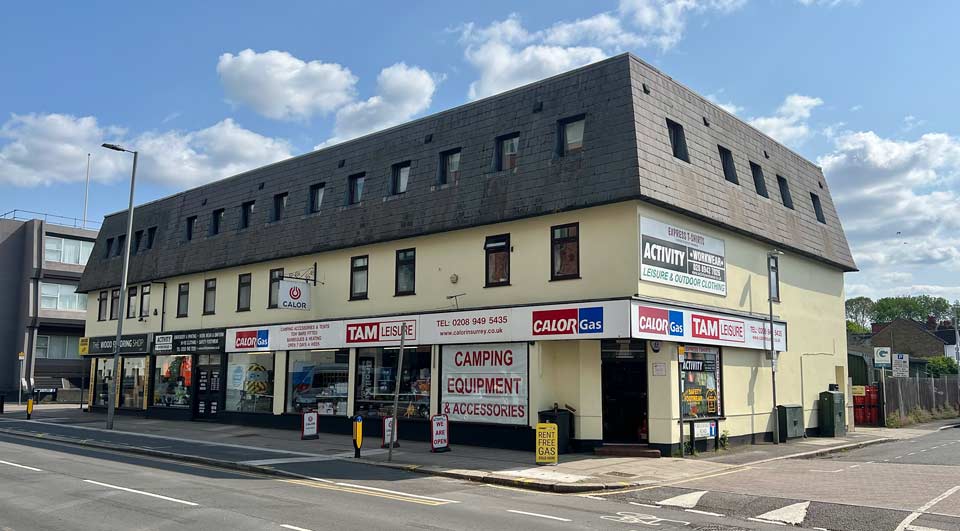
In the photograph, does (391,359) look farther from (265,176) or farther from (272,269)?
(265,176)

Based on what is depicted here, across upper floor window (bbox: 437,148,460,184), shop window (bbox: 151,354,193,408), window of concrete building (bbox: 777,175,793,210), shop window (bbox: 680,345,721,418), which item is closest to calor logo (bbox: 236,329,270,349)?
shop window (bbox: 151,354,193,408)

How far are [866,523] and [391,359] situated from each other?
15.2 metres

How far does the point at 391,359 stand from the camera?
2367 centimetres

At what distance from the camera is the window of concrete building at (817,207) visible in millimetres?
28578

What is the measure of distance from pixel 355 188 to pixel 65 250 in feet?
122

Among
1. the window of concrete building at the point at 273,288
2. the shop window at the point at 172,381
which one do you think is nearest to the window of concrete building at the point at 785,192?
the window of concrete building at the point at 273,288

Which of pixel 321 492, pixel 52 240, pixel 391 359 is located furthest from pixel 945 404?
pixel 52 240

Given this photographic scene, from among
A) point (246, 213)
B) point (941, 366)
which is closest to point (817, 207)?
point (246, 213)

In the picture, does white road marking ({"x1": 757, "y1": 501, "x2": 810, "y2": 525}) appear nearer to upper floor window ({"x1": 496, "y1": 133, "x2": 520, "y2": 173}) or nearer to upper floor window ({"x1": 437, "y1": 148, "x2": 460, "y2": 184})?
→ upper floor window ({"x1": 496, "y1": 133, "x2": 520, "y2": 173})

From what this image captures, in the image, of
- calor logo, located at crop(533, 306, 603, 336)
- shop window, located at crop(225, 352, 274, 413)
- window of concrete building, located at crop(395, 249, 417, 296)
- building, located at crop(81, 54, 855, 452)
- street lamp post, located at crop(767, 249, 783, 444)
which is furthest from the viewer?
shop window, located at crop(225, 352, 274, 413)

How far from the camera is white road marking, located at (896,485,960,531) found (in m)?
10.8

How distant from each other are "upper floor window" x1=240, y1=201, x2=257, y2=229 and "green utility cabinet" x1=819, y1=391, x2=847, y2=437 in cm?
2219

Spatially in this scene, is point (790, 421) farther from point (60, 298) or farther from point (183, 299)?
point (60, 298)

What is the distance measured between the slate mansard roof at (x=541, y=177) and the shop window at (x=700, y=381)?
3.69 m
